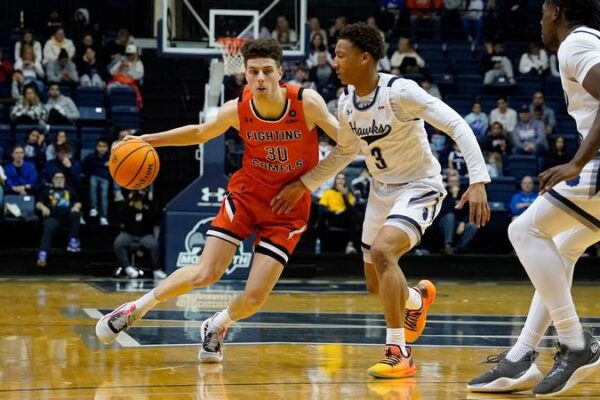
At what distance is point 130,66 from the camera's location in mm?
18047

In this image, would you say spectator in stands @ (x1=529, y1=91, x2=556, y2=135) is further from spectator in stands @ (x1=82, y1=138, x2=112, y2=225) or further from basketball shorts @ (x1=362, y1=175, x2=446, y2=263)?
basketball shorts @ (x1=362, y1=175, x2=446, y2=263)

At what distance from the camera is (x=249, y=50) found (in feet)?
22.0

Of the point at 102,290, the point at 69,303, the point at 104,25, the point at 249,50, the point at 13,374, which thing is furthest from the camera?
the point at 104,25

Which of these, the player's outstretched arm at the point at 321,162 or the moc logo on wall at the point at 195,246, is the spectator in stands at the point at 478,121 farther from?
the player's outstretched arm at the point at 321,162

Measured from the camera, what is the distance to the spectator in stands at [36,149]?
15.7m

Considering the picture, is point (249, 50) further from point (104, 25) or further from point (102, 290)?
point (104, 25)

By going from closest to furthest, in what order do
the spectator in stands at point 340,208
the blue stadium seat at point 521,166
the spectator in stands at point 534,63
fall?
the spectator in stands at point 340,208, the blue stadium seat at point 521,166, the spectator in stands at point 534,63

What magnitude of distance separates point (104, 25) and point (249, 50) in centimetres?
1442

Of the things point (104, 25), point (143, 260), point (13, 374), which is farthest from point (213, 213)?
point (13, 374)

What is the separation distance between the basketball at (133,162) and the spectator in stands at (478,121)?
11.2 metres

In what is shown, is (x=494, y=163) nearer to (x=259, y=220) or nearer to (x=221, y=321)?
(x=259, y=220)

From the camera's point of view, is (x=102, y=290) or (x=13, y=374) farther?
(x=102, y=290)

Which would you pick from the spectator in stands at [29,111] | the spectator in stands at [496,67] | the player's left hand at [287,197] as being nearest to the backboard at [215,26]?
the spectator in stands at [29,111]

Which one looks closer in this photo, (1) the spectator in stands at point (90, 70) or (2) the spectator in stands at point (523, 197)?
(2) the spectator in stands at point (523, 197)
